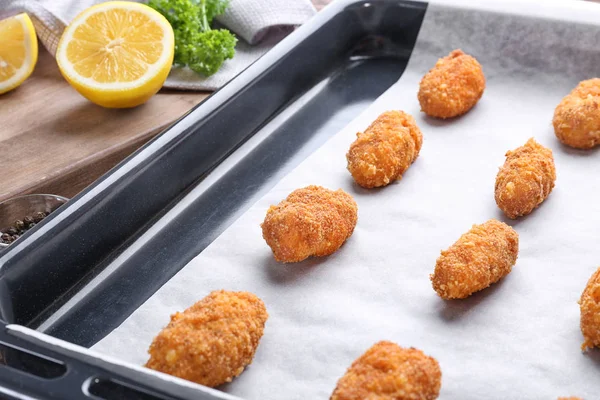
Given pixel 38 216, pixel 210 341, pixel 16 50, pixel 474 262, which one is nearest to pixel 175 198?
pixel 38 216

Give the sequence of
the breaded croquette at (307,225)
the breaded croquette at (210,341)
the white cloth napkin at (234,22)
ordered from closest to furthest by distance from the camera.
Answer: the breaded croquette at (210,341) < the breaded croquette at (307,225) < the white cloth napkin at (234,22)

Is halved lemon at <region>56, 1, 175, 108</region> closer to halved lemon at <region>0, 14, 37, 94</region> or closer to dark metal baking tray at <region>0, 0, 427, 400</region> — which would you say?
halved lemon at <region>0, 14, 37, 94</region>

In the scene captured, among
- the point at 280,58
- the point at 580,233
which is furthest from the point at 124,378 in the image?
the point at 280,58

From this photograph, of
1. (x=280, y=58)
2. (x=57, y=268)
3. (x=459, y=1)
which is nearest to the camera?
(x=57, y=268)

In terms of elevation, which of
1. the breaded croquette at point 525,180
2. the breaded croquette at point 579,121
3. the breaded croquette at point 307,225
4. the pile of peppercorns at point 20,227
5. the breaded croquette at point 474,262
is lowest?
the breaded croquette at point 579,121

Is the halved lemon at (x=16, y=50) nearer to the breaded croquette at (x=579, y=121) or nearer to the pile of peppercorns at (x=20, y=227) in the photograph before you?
the pile of peppercorns at (x=20, y=227)

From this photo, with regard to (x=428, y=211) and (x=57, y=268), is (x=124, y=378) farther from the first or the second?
(x=428, y=211)

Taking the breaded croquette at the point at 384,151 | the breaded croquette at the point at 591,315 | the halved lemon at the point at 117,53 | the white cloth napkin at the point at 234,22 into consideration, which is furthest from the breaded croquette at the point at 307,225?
the white cloth napkin at the point at 234,22

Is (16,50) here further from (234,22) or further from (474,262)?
(474,262)
